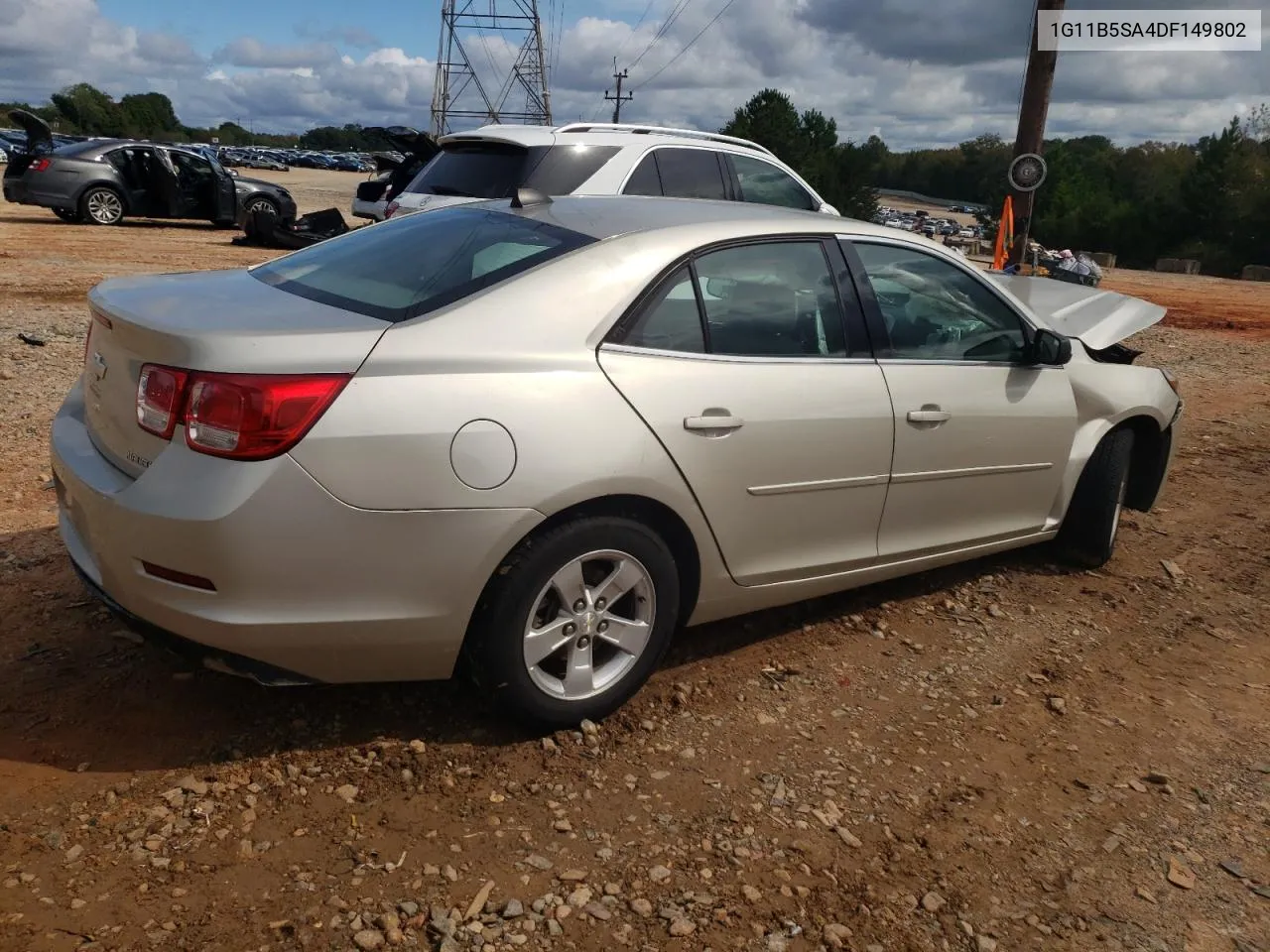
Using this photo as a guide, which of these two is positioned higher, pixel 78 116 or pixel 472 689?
pixel 78 116

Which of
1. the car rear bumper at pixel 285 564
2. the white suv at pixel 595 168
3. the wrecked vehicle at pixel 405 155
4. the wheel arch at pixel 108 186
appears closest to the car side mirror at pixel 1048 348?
the car rear bumper at pixel 285 564

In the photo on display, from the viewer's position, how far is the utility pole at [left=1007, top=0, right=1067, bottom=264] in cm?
1253

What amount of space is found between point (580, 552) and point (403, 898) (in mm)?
1013

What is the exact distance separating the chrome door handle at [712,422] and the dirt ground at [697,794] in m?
0.96

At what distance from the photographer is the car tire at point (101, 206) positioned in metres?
17.7

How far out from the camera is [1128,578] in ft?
16.1

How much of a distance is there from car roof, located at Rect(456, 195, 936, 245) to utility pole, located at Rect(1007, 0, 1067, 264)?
390 inches

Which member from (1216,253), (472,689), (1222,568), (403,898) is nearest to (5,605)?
(472,689)

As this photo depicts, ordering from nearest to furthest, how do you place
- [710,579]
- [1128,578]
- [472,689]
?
[472,689] → [710,579] → [1128,578]

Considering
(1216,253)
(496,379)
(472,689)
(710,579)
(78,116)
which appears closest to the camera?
(496,379)

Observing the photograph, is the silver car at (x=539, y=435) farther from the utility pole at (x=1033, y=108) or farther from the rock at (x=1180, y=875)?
the utility pole at (x=1033, y=108)

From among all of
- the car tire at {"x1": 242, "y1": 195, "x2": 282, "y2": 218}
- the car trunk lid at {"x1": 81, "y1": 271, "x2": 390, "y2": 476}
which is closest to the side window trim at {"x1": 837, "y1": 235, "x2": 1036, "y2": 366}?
the car trunk lid at {"x1": 81, "y1": 271, "x2": 390, "y2": 476}

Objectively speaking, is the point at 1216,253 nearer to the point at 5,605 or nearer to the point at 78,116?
the point at 5,605

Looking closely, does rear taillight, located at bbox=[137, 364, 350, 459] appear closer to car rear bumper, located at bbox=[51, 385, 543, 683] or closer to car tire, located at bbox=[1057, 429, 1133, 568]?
car rear bumper, located at bbox=[51, 385, 543, 683]
